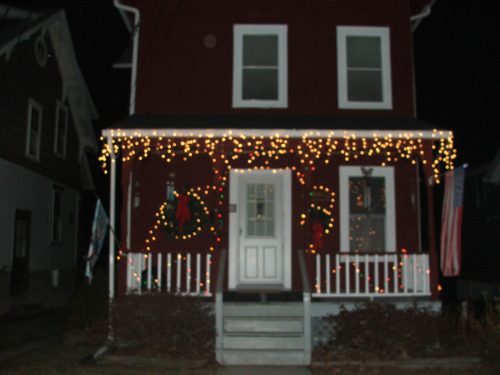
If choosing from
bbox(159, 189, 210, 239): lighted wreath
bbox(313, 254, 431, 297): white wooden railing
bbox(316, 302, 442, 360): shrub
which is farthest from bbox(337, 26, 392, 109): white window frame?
bbox(316, 302, 442, 360): shrub

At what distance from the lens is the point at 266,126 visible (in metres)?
11.6

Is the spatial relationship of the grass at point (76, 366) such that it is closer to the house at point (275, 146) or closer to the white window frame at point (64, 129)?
the house at point (275, 146)

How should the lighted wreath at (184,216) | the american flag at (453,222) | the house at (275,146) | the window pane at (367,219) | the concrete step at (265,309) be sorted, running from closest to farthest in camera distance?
1. the concrete step at (265,309)
2. the american flag at (453,222)
3. the house at (275,146)
4. the lighted wreath at (184,216)
5. the window pane at (367,219)

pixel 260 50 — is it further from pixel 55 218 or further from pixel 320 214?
pixel 55 218

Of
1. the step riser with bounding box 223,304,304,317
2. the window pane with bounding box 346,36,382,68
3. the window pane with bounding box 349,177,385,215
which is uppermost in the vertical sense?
the window pane with bounding box 346,36,382,68

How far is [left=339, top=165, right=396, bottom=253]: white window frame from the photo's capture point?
41.4 feet

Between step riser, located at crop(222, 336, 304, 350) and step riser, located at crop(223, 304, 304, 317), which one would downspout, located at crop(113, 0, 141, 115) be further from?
step riser, located at crop(222, 336, 304, 350)

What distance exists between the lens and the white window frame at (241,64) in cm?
1291

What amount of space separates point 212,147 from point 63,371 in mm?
4463

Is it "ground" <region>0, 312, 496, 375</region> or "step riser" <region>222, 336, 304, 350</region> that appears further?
"step riser" <region>222, 336, 304, 350</region>

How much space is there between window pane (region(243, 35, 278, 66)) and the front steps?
5391 mm

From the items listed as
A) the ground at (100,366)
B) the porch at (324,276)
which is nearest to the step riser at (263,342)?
the ground at (100,366)

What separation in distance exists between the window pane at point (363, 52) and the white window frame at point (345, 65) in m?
0.08

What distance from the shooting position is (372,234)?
1273cm
